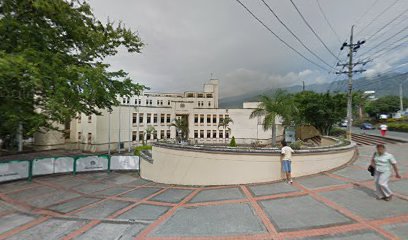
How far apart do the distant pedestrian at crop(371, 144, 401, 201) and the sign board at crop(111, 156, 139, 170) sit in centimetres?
1461

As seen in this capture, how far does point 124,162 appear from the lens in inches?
608

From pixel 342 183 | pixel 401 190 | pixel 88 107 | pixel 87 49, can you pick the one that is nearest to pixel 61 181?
pixel 88 107

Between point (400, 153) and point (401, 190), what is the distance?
301 inches

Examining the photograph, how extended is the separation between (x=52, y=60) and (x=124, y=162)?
9148mm

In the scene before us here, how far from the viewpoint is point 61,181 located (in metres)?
11.4

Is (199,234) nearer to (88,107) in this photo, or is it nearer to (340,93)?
(88,107)

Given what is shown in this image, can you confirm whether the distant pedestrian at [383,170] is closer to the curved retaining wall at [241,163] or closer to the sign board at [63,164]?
the curved retaining wall at [241,163]

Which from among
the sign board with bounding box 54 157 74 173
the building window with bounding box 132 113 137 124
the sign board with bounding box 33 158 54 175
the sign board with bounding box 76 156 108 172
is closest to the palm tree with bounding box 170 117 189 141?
the building window with bounding box 132 113 137 124

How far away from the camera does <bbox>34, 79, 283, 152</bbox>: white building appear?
3553cm

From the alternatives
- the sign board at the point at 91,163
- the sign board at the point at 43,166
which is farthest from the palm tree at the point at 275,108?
the sign board at the point at 43,166

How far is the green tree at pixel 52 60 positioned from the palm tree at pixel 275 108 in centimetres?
1212

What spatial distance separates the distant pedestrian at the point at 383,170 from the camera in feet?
16.7

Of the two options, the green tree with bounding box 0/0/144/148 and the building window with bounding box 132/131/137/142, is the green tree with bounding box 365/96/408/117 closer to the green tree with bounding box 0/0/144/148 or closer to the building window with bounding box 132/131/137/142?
the building window with bounding box 132/131/137/142

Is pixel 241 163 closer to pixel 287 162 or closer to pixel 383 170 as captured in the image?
pixel 287 162
